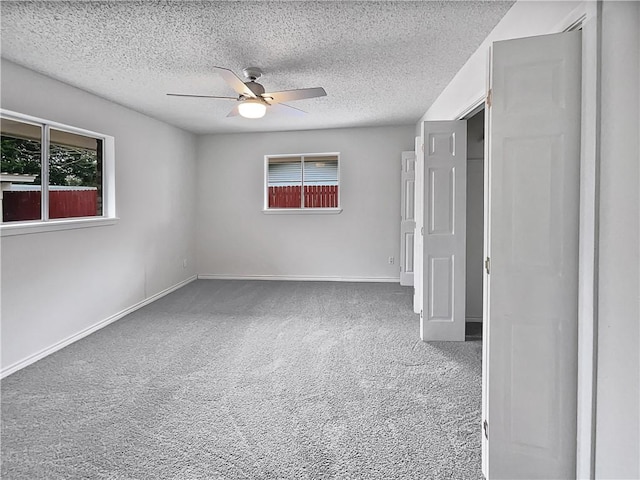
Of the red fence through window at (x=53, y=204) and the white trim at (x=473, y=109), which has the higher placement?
the white trim at (x=473, y=109)

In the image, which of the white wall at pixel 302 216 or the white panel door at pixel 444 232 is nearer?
the white panel door at pixel 444 232

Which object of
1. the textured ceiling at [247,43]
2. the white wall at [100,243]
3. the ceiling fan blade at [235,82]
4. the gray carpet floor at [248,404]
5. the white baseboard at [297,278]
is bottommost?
the gray carpet floor at [248,404]

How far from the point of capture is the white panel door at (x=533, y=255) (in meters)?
1.63

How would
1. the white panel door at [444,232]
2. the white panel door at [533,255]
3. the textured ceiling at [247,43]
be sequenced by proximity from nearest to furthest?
the white panel door at [533,255]
the textured ceiling at [247,43]
the white panel door at [444,232]

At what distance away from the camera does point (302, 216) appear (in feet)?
21.6

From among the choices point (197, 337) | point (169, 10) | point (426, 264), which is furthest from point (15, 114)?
point (426, 264)

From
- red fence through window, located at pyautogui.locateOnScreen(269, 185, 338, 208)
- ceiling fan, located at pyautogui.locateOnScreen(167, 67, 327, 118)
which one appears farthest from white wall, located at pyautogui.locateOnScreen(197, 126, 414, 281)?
ceiling fan, located at pyautogui.locateOnScreen(167, 67, 327, 118)

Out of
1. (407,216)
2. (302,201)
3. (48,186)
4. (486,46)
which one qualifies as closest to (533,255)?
(486,46)

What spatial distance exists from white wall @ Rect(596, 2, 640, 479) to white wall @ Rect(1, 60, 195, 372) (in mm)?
3826

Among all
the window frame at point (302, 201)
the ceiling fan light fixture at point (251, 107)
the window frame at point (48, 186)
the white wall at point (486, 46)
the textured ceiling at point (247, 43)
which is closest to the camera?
the white wall at point (486, 46)

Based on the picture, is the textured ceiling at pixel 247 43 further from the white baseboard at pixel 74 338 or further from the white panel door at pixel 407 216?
the white baseboard at pixel 74 338

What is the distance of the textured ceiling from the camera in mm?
2365

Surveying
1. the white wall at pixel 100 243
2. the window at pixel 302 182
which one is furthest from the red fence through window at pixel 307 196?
the white wall at pixel 100 243

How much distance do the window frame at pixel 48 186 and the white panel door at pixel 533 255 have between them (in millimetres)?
3445
